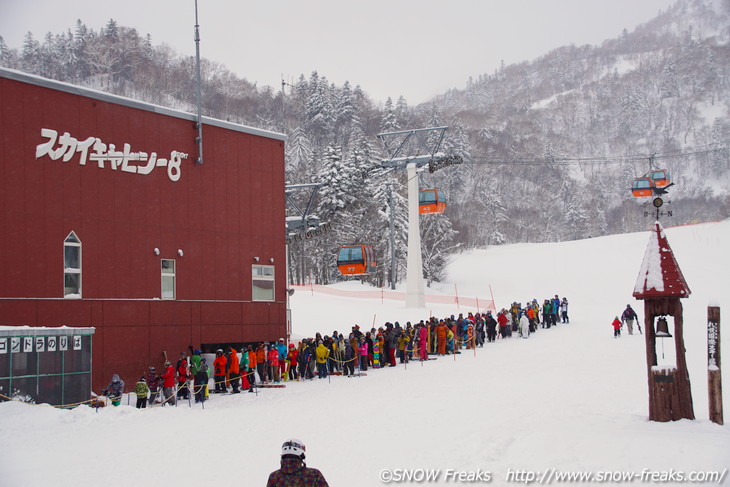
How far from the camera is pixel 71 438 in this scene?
13.5 m

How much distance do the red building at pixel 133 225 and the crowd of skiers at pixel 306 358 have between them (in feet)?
4.41

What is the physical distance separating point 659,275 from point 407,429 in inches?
215

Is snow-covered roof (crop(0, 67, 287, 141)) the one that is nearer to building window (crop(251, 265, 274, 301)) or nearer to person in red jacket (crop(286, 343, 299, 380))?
building window (crop(251, 265, 274, 301))

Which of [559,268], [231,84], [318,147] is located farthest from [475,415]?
[231,84]

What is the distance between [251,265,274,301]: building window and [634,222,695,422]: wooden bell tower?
48.0 feet

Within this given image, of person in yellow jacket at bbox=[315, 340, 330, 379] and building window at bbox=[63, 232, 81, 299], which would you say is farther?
person in yellow jacket at bbox=[315, 340, 330, 379]

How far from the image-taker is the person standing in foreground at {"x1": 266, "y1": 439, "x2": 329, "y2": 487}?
5816mm

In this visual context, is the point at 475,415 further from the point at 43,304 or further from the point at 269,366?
the point at 43,304

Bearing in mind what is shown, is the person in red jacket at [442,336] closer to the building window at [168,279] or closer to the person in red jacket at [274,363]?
the person in red jacket at [274,363]

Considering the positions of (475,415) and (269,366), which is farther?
(269,366)

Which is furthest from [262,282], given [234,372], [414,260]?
[414,260]

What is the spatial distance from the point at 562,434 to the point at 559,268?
58.4m

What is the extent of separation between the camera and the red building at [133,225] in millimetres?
18812

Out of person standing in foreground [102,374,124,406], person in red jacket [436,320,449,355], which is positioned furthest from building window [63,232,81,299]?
person in red jacket [436,320,449,355]
